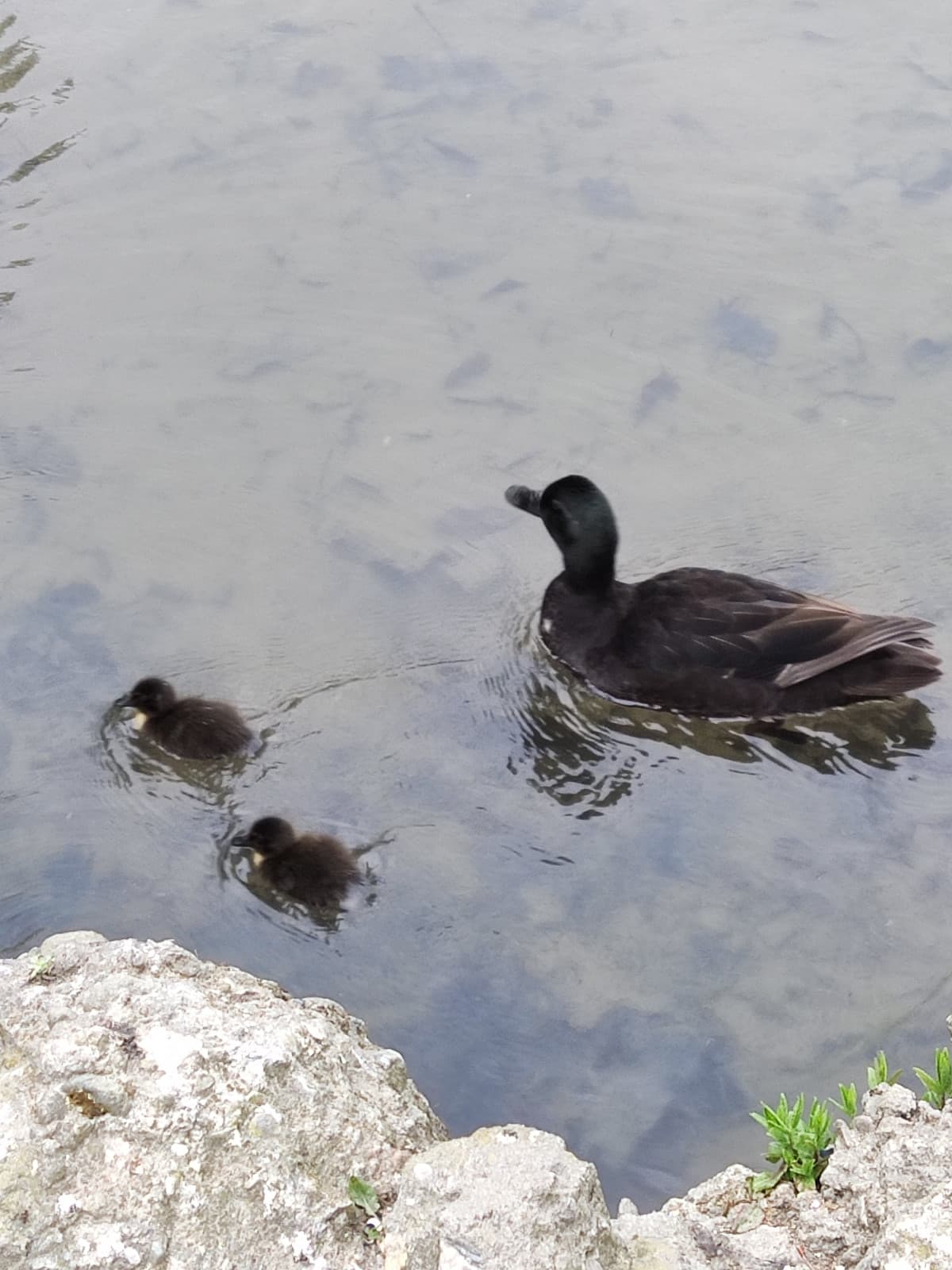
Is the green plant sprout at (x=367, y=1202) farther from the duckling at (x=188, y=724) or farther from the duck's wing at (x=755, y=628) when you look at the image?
the duck's wing at (x=755, y=628)

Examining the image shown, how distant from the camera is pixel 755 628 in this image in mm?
6160

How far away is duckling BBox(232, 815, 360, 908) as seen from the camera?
5367mm

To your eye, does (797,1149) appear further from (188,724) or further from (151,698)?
(151,698)

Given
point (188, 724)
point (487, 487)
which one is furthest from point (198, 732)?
point (487, 487)

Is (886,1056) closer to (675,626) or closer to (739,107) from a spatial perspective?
(675,626)

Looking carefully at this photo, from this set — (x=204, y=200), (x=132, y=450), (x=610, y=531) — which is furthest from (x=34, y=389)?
(x=610, y=531)

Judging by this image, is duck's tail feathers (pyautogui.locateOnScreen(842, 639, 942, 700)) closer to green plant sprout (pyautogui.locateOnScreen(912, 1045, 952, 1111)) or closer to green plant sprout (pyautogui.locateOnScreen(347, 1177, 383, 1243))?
green plant sprout (pyautogui.locateOnScreen(912, 1045, 952, 1111))

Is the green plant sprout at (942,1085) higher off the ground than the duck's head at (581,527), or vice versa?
the green plant sprout at (942,1085)

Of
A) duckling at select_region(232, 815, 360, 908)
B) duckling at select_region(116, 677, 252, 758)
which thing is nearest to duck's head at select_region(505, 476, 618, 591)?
duckling at select_region(116, 677, 252, 758)

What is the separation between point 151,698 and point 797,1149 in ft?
11.3

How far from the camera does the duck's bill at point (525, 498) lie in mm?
6531

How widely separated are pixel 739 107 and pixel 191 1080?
25.6 feet

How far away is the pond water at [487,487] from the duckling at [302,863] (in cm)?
14

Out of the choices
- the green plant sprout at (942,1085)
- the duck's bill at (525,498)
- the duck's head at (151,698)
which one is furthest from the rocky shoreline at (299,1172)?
the duck's bill at (525,498)
